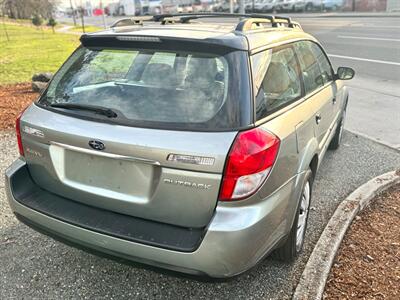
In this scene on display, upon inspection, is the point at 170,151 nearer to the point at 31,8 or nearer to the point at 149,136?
the point at 149,136

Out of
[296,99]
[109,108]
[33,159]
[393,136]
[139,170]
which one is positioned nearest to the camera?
[139,170]

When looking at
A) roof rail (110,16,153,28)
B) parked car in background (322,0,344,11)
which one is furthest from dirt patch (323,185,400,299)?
parked car in background (322,0,344,11)

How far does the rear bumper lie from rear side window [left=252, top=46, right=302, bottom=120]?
525mm

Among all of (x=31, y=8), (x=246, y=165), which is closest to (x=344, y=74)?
(x=246, y=165)

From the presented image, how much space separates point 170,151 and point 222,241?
0.55m

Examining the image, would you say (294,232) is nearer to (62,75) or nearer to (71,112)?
(71,112)

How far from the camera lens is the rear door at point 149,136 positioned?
2.21 meters

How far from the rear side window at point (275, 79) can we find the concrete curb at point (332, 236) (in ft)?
3.77

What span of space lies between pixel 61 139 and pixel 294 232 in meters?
1.69

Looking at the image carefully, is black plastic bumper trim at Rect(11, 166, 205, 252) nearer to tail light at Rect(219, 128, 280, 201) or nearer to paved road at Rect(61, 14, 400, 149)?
tail light at Rect(219, 128, 280, 201)

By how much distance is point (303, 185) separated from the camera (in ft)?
9.27

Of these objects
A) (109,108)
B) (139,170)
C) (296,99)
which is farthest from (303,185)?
(109,108)

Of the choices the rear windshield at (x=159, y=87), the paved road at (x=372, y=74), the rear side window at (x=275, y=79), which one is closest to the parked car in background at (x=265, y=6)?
the paved road at (x=372, y=74)

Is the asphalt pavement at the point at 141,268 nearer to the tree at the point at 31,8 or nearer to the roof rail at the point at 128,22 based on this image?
the roof rail at the point at 128,22
